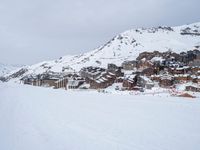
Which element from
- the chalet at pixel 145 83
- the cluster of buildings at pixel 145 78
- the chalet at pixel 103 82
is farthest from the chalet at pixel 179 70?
the chalet at pixel 145 83

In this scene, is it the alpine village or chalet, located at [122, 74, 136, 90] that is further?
chalet, located at [122, 74, 136, 90]

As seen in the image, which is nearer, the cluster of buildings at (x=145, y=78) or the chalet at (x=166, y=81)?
the cluster of buildings at (x=145, y=78)

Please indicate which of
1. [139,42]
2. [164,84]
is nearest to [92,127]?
[164,84]

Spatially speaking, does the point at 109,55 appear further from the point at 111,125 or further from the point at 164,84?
the point at 111,125

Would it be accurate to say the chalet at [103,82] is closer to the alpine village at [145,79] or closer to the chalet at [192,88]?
the alpine village at [145,79]

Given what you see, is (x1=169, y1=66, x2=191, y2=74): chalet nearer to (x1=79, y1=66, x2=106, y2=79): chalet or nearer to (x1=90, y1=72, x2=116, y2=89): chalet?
(x1=90, y1=72, x2=116, y2=89): chalet

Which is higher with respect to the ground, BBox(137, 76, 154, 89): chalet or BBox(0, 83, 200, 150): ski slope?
BBox(137, 76, 154, 89): chalet

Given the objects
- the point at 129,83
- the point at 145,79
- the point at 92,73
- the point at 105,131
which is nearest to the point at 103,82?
the point at 129,83

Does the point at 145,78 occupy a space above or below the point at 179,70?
below

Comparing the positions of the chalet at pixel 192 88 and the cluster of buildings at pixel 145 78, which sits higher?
the cluster of buildings at pixel 145 78

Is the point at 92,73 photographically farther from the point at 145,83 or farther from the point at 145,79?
the point at 145,83

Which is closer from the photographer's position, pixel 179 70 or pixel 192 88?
pixel 192 88

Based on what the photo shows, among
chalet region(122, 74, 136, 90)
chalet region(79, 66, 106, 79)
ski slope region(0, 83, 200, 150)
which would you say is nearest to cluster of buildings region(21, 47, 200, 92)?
chalet region(122, 74, 136, 90)

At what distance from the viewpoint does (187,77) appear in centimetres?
5859
